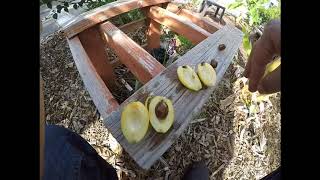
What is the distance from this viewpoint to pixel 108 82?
7.07ft

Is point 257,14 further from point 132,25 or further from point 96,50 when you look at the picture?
point 96,50

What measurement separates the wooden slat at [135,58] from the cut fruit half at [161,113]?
8.0 inches

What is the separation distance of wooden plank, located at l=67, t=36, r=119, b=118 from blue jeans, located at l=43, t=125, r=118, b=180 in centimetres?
15

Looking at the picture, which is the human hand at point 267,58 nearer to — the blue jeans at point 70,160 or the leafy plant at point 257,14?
the blue jeans at point 70,160

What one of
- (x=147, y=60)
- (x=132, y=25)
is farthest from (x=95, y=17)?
(x=147, y=60)

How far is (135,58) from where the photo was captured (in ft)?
4.86

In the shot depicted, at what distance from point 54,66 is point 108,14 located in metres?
0.74

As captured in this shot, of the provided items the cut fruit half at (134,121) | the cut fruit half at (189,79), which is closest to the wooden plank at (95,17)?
the cut fruit half at (189,79)

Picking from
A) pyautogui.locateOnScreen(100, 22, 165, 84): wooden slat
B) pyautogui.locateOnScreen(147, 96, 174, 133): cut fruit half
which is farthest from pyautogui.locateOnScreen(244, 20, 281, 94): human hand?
pyautogui.locateOnScreen(100, 22, 165, 84): wooden slat

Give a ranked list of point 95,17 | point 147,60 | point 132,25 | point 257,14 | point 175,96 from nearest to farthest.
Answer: point 175,96
point 147,60
point 95,17
point 132,25
point 257,14

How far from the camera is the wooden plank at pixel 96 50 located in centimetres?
185

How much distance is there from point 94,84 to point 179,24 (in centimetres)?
62
